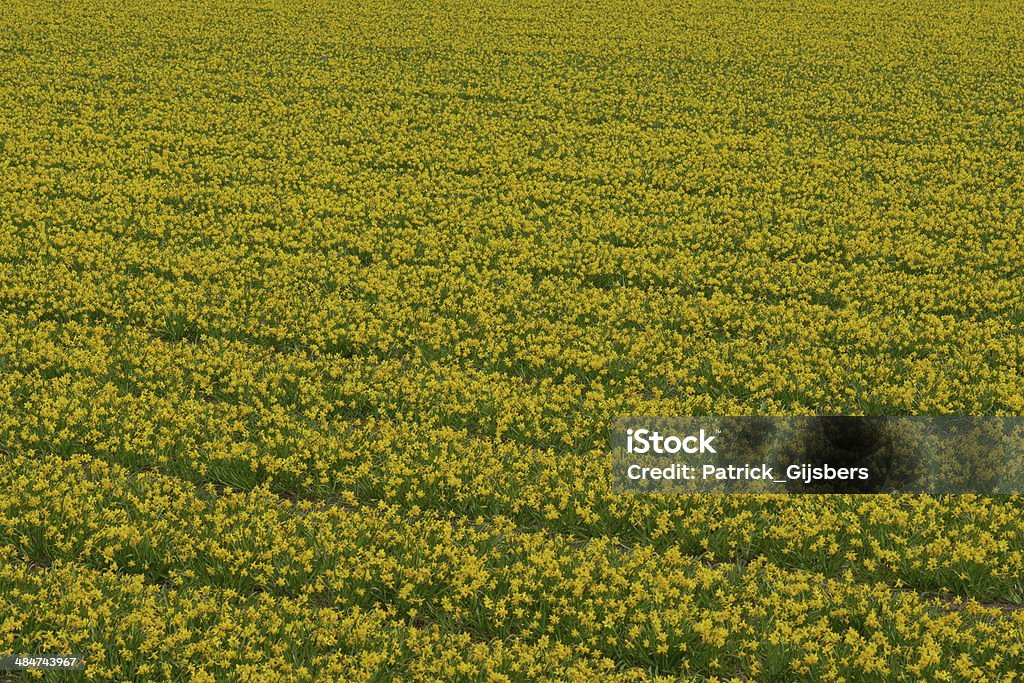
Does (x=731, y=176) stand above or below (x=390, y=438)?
above

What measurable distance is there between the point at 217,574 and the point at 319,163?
12.9m

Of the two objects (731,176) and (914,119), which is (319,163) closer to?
(731,176)

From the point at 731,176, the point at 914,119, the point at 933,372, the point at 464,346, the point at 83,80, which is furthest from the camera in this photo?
the point at 83,80

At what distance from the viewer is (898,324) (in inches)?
465

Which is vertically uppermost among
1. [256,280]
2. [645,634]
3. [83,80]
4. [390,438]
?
[83,80]

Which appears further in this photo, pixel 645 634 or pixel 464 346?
pixel 464 346

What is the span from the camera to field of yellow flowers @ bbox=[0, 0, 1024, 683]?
6.67 m

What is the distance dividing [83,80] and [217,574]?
833 inches

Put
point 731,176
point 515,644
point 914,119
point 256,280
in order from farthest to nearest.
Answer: point 914,119
point 731,176
point 256,280
point 515,644

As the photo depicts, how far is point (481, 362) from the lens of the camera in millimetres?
10938

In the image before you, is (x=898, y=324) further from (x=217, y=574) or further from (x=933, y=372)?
(x=217, y=574)

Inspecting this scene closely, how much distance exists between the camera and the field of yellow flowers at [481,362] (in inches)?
263

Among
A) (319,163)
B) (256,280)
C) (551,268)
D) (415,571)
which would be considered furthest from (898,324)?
(319,163)

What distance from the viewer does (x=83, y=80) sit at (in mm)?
24344
